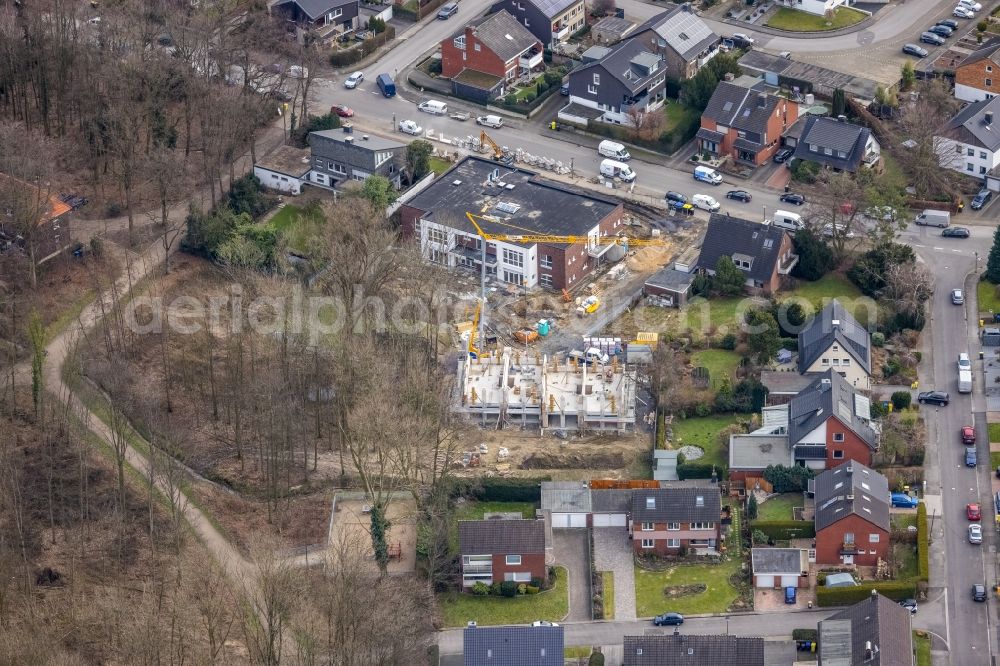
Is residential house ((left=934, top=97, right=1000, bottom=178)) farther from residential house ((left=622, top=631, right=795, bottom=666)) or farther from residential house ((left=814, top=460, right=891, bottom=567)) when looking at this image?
residential house ((left=622, top=631, right=795, bottom=666))

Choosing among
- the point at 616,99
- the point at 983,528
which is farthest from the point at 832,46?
the point at 983,528

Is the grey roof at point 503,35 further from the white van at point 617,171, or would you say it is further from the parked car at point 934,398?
the parked car at point 934,398

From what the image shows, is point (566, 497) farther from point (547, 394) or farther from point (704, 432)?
point (704, 432)

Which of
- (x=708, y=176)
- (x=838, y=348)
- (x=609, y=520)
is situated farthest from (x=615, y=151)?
(x=609, y=520)

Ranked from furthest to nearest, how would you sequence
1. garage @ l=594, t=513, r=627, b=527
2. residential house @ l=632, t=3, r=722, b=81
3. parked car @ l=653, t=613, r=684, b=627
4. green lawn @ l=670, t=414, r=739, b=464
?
1. residential house @ l=632, t=3, r=722, b=81
2. green lawn @ l=670, t=414, r=739, b=464
3. garage @ l=594, t=513, r=627, b=527
4. parked car @ l=653, t=613, r=684, b=627

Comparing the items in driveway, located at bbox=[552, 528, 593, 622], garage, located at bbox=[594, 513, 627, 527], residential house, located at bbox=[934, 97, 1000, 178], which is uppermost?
residential house, located at bbox=[934, 97, 1000, 178]

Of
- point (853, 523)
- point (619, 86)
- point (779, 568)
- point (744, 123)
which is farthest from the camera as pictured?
point (619, 86)

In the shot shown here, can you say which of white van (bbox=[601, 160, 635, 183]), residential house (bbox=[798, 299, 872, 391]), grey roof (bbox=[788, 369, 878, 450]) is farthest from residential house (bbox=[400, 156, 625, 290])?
grey roof (bbox=[788, 369, 878, 450])

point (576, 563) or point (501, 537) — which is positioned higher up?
point (501, 537)
